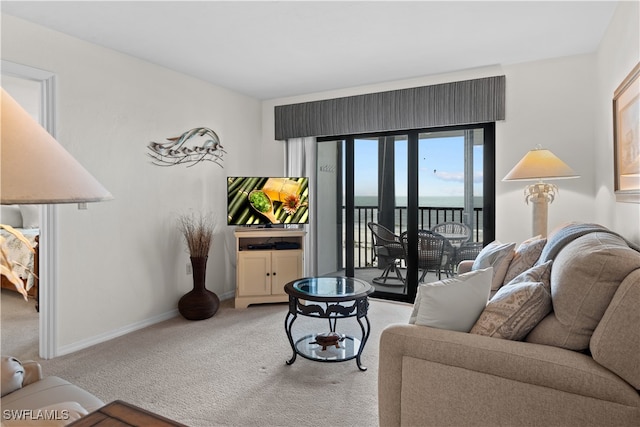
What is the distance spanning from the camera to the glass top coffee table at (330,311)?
8.84 feet

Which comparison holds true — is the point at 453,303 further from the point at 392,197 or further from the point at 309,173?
the point at 309,173

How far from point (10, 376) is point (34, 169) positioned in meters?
1.13

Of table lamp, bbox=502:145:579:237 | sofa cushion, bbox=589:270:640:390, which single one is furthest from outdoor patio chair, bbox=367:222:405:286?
sofa cushion, bbox=589:270:640:390

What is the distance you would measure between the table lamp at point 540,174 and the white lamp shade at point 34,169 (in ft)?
10.5

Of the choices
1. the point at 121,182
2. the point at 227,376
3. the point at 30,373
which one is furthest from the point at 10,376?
the point at 121,182

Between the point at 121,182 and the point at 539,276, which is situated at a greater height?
the point at 121,182

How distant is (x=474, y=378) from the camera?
1.49 m

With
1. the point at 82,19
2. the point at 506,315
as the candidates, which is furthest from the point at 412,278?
the point at 82,19

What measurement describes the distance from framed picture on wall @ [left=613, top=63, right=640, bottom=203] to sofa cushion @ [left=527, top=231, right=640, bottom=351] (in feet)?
2.87

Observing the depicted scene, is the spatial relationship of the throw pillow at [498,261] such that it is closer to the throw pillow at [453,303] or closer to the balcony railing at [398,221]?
the throw pillow at [453,303]

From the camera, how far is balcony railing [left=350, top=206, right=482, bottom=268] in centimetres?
418

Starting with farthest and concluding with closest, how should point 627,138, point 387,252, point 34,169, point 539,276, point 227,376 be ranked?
point 387,252, point 227,376, point 627,138, point 539,276, point 34,169

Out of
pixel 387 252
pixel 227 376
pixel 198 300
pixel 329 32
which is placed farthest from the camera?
pixel 387 252

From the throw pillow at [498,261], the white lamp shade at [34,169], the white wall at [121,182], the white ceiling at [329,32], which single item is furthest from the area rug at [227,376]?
the white ceiling at [329,32]
